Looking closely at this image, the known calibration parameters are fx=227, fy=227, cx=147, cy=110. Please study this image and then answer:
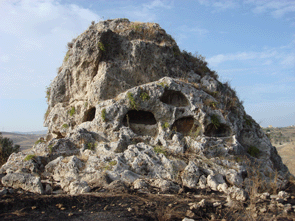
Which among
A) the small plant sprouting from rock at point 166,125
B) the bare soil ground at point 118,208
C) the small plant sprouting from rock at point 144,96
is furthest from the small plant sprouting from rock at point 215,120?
the bare soil ground at point 118,208

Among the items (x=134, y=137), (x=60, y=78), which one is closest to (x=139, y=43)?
(x=60, y=78)

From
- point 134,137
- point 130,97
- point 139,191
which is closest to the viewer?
point 139,191

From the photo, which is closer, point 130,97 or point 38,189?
point 38,189

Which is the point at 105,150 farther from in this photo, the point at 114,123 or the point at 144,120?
the point at 144,120

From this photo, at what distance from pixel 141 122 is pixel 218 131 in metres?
4.45

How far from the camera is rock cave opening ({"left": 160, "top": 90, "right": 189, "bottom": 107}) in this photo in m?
12.7

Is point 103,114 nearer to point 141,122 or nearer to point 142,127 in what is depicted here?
point 142,127

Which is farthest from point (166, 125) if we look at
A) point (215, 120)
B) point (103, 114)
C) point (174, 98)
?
point (103, 114)

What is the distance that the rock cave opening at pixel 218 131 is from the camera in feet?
41.5

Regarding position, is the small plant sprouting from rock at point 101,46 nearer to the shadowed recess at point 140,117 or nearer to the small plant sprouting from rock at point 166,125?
the shadowed recess at point 140,117

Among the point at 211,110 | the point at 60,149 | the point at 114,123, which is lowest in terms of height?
the point at 60,149

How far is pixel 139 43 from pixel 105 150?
26.0ft

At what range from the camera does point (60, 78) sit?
50.4 ft

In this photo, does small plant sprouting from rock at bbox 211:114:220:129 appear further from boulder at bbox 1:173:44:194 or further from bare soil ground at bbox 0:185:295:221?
boulder at bbox 1:173:44:194
